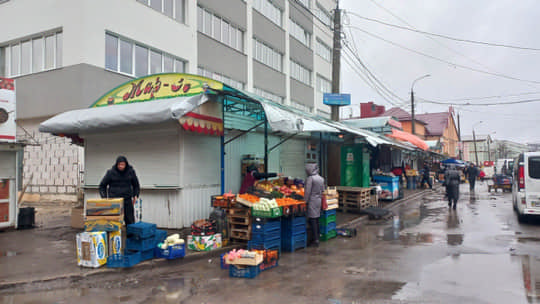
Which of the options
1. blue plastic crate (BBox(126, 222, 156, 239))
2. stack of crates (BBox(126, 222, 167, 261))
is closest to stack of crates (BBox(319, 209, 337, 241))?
stack of crates (BBox(126, 222, 167, 261))

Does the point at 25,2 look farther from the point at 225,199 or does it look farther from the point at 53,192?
the point at 225,199

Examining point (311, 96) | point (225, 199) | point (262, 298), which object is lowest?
point (262, 298)

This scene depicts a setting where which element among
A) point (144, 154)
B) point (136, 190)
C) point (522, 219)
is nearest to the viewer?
point (136, 190)

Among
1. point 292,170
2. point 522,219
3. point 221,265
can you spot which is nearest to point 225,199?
point 221,265

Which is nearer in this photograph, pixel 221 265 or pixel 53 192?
pixel 221 265

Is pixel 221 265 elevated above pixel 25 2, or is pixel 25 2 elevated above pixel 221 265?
pixel 25 2

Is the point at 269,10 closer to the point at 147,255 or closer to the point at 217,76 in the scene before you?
the point at 217,76

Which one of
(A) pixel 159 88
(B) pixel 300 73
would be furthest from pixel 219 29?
(A) pixel 159 88

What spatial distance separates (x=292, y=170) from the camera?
1551cm

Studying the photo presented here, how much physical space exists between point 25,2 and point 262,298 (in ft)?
59.6

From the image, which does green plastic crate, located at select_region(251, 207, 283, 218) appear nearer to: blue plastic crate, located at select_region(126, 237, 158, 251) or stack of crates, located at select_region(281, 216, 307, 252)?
stack of crates, located at select_region(281, 216, 307, 252)

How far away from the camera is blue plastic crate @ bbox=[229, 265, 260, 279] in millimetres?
6167

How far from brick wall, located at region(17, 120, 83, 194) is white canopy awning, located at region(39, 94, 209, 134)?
16.9ft

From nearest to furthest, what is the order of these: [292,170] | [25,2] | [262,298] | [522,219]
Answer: [262,298], [522,219], [292,170], [25,2]
